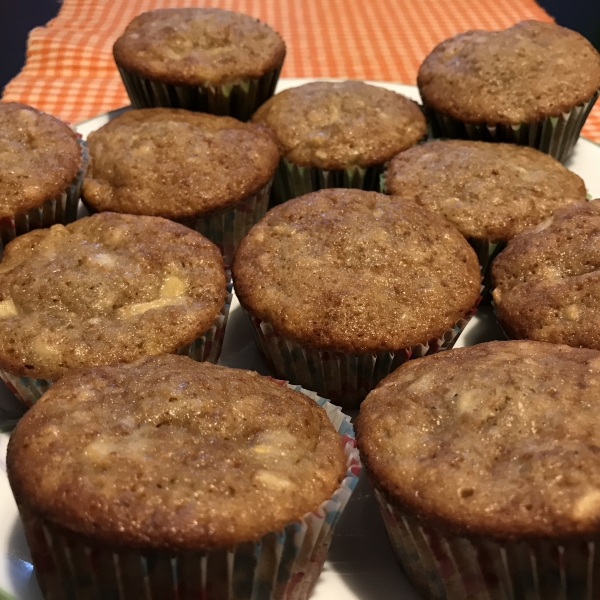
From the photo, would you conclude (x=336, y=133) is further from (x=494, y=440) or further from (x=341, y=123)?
(x=494, y=440)

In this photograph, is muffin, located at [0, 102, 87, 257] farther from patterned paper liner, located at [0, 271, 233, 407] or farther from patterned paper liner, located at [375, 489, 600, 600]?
patterned paper liner, located at [375, 489, 600, 600]

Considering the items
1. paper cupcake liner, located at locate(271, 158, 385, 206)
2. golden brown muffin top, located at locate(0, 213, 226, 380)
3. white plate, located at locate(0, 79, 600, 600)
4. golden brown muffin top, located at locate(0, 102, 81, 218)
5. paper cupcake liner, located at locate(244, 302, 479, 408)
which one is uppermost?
golden brown muffin top, located at locate(0, 102, 81, 218)

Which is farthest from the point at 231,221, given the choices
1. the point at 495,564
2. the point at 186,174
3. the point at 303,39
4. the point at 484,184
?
the point at 303,39

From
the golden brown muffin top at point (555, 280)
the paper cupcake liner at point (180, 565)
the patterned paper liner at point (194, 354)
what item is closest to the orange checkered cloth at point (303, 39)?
the golden brown muffin top at point (555, 280)

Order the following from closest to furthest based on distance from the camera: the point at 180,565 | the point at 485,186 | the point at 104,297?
the point at 180,565
the point at 104,297
the point at 485,186

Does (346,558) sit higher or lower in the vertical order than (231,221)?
lower

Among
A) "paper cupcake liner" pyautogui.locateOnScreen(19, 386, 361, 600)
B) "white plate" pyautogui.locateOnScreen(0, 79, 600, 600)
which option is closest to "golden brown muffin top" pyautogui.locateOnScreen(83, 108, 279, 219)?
"white plate" pyautogui.locateOnScreen(0, 79, 600, 600)

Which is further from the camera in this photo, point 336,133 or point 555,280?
point 336,133
